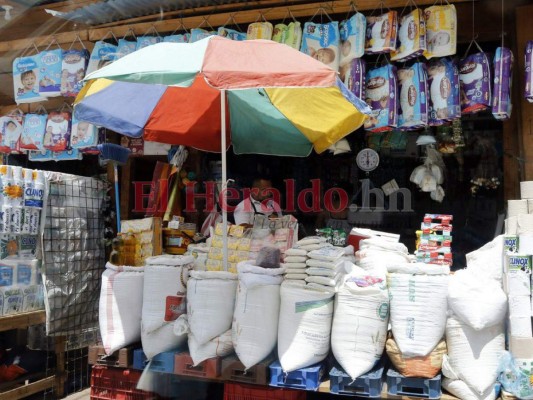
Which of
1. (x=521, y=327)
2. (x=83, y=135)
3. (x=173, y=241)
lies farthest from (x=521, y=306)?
(x=83, y=135)

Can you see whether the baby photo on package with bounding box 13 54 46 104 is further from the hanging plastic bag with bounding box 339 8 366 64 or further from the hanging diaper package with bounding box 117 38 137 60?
the hanging plastic bag with bounding box 339 8 366 64

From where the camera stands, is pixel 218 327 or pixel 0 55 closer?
pixel 218 327

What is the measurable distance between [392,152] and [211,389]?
370 cm

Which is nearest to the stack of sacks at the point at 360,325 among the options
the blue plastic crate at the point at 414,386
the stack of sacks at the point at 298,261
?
the blue plastic crate at the point at 414,386

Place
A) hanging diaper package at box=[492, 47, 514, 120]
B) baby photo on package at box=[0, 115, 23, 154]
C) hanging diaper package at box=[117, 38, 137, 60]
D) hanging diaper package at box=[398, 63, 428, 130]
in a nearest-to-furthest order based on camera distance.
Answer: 1. hanging diaper package at box=[492, 47, 514, 120]
2. hanging diaper package at box=[398, 63, 428, 130]
3. hanging diaper package at box=[117, 38, 137, 60]
4. baby photo on package at box=[0, 115, 23, 154]

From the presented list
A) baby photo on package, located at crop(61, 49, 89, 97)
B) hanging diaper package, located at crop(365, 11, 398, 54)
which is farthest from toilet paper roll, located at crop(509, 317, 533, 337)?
baby photo on package, located at crop(61, 49, 89, 97)

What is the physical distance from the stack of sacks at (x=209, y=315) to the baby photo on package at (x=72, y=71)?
3.69 metres

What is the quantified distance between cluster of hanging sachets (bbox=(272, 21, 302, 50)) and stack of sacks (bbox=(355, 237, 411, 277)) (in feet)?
7.81

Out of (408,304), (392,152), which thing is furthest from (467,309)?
(392,152)

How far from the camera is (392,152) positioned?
639cm

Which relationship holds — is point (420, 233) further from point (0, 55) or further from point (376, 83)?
point (0, 55)

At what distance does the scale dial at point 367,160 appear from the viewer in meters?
6.44

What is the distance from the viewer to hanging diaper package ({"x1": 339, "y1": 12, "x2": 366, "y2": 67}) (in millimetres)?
5285

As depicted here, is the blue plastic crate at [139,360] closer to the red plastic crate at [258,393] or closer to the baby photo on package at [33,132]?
the red plastic crate at [258,393]
